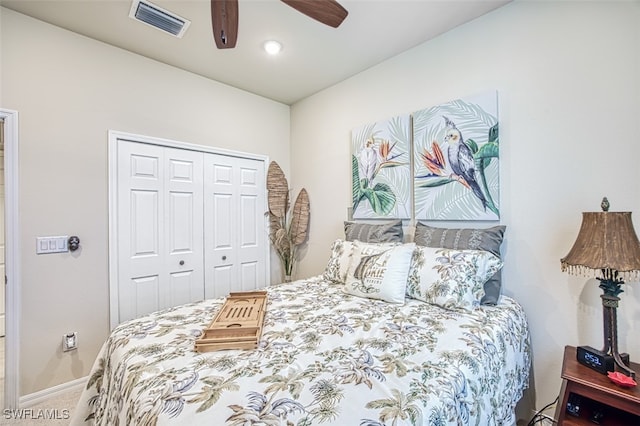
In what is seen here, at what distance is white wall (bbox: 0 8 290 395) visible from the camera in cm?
205

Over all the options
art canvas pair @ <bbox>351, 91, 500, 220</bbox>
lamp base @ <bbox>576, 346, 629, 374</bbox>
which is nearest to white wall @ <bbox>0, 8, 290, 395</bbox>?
art canvas pair @ <bbox>351, 91, 500, 220</bbox>

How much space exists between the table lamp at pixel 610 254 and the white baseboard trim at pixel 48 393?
329 centimetres

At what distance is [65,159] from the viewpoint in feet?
7.25

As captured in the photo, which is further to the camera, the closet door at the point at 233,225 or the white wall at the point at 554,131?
the closet door at the point at 233,225

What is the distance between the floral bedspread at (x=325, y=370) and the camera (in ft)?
2.89

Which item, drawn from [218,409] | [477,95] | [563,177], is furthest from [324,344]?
[477,95]

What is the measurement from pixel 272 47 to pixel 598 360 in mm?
2972

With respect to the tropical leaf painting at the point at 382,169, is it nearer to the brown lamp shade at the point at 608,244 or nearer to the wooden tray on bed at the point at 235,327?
the brown lamp shade at the point at 608,244

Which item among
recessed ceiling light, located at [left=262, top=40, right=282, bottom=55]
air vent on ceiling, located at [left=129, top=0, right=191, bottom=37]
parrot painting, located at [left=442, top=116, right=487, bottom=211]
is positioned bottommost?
parrot painting, located at [left=442, top=116, right=487, bottom=211]

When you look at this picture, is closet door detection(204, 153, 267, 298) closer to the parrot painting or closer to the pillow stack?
the pillow stack

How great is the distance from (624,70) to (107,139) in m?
3.59

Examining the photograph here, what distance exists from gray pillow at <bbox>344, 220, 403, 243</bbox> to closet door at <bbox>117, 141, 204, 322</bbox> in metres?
1.64

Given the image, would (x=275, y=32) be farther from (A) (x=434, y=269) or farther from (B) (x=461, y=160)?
(A) (x=434, y=269)

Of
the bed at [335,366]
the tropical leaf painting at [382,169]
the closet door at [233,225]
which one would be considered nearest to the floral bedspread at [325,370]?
the bed at [335,366]
